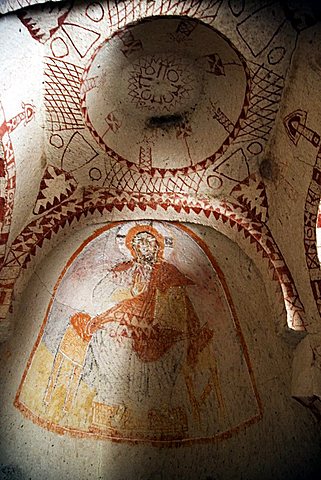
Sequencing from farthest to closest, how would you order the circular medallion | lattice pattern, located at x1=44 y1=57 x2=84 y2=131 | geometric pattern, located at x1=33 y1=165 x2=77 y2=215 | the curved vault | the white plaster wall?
1. the white plaster wall
2. geometric pattern, located at x1=33 y1=165 x2=77 y2=215
3. lattice pattern, located at x1=44 y1=57 x2=84 y2=131
4. the circular medallion
5. the curved vault

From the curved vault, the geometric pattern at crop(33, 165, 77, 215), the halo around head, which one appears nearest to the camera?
the curved vault

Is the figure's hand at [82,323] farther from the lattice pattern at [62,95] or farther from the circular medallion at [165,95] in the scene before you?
the lattice pattern at [62,95]

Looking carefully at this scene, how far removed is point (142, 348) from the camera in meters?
5.84

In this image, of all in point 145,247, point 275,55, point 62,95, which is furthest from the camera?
point 145,247

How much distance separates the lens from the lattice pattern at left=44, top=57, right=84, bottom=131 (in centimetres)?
433

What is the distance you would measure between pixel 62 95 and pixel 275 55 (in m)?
1.50

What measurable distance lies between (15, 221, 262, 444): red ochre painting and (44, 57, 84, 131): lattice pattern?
40.2 inches

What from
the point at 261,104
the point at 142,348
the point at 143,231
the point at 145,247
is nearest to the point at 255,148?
the point at 261,104

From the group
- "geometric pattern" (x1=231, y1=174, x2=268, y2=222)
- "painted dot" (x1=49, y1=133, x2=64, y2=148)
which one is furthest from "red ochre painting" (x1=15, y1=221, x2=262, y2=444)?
"painted dot" (x1=49, y1=133, x2=64, y2=148)

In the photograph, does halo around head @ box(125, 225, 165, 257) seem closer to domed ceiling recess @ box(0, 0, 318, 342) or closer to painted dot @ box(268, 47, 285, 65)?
domed ceiling recess @ box(0, 0, 318, 342)

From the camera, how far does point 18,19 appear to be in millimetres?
3920

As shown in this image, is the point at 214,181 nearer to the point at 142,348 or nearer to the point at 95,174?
the point at 95,174

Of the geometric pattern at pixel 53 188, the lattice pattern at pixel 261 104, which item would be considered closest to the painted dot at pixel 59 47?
the geometric pattern at pixel 53 188

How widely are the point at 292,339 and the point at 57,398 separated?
209 cm
